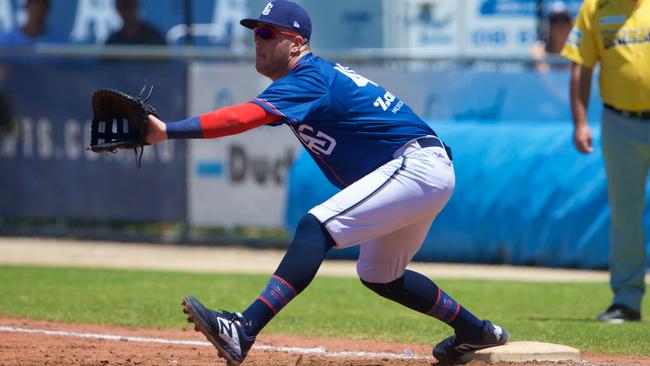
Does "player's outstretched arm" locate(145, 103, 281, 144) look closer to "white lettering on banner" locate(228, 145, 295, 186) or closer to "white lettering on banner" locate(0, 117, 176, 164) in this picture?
"white lettering on banner" locate(228, 145, 295, 186)

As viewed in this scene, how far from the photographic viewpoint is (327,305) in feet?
29.5

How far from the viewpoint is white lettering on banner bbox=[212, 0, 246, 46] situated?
575 inches

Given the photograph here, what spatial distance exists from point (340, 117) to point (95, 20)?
10150 mm

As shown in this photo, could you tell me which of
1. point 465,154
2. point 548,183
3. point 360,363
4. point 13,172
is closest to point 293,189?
point 465,154

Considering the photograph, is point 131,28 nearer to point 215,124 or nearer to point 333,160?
point 333,160

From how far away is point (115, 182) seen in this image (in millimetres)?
14312

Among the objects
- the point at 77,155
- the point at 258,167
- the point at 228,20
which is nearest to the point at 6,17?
the point at 77,155

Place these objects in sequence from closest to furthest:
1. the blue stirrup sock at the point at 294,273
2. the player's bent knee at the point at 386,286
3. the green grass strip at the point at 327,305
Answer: the blue stirrup sock at the point at 294,273, the player's bent knee at the point at 386,286, the green grass strip at the point at 327,305

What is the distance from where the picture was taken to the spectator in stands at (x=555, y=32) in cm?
1326

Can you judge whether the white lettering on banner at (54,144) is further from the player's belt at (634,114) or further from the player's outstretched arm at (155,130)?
the player's outstretched arm at (155,130)

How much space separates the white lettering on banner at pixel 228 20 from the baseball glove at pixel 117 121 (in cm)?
942

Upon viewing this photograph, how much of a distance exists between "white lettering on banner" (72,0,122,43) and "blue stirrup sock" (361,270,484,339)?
9695mm

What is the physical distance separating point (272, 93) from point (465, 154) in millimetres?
7125

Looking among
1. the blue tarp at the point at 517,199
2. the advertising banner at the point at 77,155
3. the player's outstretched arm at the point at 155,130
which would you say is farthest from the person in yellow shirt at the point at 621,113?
the advertising banner at the point at 77,155
